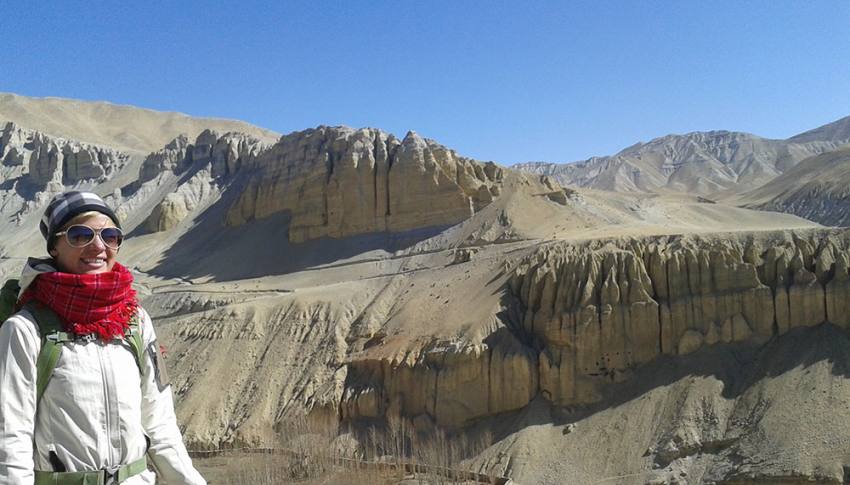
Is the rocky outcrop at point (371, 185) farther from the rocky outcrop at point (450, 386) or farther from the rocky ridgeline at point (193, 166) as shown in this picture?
the rocky outcrop at point (450, 386)

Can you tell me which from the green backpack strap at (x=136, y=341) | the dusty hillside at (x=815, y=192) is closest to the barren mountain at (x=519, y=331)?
the green backpack strap at (x=136, y=341)

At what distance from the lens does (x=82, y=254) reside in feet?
15.0

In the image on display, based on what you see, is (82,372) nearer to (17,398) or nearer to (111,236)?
(17,398)

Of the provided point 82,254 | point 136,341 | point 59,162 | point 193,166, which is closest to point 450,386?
point 136,341

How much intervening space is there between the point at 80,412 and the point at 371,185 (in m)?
56.8

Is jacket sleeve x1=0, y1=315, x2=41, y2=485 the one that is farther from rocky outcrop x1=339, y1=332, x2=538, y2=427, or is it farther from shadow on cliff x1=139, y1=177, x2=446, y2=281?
shadow on cliff x1=139, y1=177, x2=446, y2=281

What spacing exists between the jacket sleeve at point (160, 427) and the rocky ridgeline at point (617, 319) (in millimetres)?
30750

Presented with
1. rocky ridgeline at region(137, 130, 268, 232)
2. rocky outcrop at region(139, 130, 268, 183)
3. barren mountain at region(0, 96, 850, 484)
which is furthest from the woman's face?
rocky outcrop at region(139, 130, 268, 183)

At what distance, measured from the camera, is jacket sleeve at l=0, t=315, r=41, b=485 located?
396 centimetres

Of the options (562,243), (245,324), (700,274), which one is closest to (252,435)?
(245,324)

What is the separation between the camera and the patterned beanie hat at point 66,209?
179 inches

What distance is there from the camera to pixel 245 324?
46.0 meters

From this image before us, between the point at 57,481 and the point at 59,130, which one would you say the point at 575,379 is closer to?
the point at 57,481

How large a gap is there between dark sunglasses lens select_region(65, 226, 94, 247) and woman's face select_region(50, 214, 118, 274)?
3 cm
